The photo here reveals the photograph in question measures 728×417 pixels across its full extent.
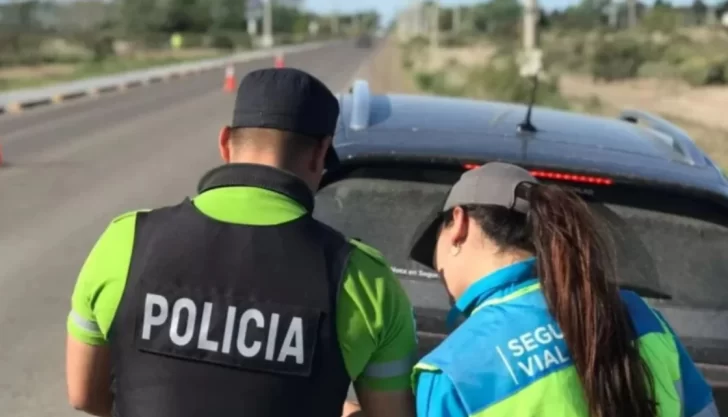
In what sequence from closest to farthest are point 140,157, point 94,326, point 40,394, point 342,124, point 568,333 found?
point 568,333
point 94,326
point 342,124
point 40,394
point 140,157

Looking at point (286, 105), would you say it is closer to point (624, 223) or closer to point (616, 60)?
point (624, 223)

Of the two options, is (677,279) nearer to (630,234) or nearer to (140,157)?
(630,234)

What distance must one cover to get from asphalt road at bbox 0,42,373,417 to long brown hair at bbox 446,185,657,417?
422 centimetres

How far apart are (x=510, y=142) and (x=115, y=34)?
368ft

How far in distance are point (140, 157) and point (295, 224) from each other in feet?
50.5

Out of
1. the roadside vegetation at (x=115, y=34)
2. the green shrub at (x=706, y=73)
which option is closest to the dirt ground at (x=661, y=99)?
the green shrub at (x=706, y=73)

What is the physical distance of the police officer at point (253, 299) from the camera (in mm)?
2162

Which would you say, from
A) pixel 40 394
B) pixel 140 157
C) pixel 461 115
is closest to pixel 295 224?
pixel 461 115

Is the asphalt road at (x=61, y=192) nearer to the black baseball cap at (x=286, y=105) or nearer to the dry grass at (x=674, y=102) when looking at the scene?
the black baseball cap at (x=286, y=105)

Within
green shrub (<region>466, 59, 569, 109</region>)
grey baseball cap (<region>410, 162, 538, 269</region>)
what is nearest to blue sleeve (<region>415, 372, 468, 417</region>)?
grey baseball cap (<region>410, 162, 538, 269</region>)

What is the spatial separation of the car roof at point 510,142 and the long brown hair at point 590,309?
3.72 ft

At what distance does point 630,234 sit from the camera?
329 centimetres

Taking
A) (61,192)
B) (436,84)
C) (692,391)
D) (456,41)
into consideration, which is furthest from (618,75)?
(692,391)

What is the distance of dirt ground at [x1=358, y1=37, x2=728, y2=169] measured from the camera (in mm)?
25356
